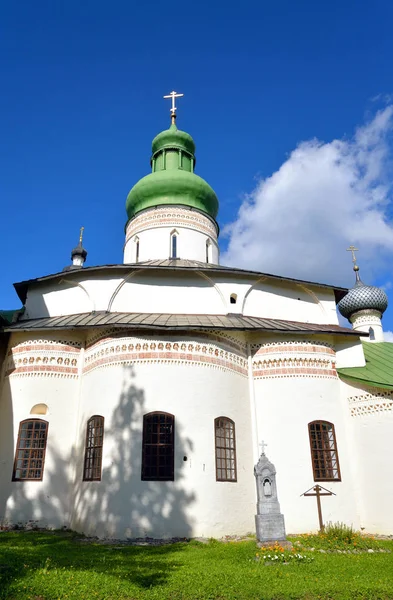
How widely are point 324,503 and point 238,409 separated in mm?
2944

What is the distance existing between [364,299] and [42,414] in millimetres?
13403

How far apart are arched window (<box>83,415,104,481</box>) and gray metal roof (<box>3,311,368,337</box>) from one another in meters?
2.33

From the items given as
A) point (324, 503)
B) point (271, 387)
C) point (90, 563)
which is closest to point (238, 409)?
point (271, 387)

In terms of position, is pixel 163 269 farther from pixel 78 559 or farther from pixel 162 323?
pixel 78 559

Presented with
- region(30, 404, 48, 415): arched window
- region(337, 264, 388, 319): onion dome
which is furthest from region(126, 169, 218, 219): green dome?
region(30, 404, 48, 415): arched window

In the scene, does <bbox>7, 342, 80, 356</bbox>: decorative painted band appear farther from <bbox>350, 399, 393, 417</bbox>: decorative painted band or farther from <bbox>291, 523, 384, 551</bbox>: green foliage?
<bbox>350, 399, 393, 417</bbox>: decorative painted band

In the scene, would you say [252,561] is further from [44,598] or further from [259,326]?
[259,326]

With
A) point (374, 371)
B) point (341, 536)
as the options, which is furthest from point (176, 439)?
point (374, 371)

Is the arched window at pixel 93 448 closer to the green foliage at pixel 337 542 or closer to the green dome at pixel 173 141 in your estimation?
the green foliage at pixel 337 542

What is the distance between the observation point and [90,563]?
6.65 meters

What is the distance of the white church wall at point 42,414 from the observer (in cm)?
1059

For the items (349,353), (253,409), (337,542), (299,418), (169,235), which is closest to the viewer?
(337,542)

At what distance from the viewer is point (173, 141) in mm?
18953

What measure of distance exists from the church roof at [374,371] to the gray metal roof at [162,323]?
103 cm
